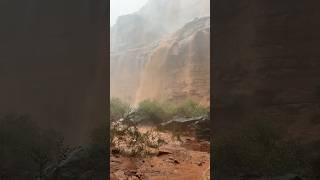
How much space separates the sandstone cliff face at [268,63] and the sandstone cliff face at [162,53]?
1661 centimetres

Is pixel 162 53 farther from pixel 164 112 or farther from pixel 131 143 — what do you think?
pixel 131 143

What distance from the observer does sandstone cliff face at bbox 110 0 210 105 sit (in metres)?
24.6

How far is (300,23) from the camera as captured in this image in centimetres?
440

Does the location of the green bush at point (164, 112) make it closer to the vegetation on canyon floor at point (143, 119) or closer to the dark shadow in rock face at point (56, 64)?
the vegetation on canyon floor at point (143, 119)

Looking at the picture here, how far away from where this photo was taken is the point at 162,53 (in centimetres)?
2809

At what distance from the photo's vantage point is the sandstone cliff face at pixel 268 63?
4332mm

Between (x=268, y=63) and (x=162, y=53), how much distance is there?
78.0 feet

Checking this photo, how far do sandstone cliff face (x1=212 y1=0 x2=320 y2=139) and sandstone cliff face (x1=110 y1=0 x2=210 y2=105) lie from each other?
1661cm

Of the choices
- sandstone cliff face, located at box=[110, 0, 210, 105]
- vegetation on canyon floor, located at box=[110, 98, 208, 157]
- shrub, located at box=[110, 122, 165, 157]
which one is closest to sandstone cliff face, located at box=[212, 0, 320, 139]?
shrub, located at box=[110, 122, 165, 157]

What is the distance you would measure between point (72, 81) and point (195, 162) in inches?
169

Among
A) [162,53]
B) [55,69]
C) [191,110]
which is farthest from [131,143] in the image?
[162,53]

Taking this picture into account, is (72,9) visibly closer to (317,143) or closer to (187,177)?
(317,143)

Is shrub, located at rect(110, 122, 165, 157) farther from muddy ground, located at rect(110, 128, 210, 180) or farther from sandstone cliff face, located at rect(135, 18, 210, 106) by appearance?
sandstone cliff face, located at rect(135, 18, 210, 106)

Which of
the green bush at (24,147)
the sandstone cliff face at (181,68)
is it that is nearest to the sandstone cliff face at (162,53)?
the sandstone cliff face at (181,68)
